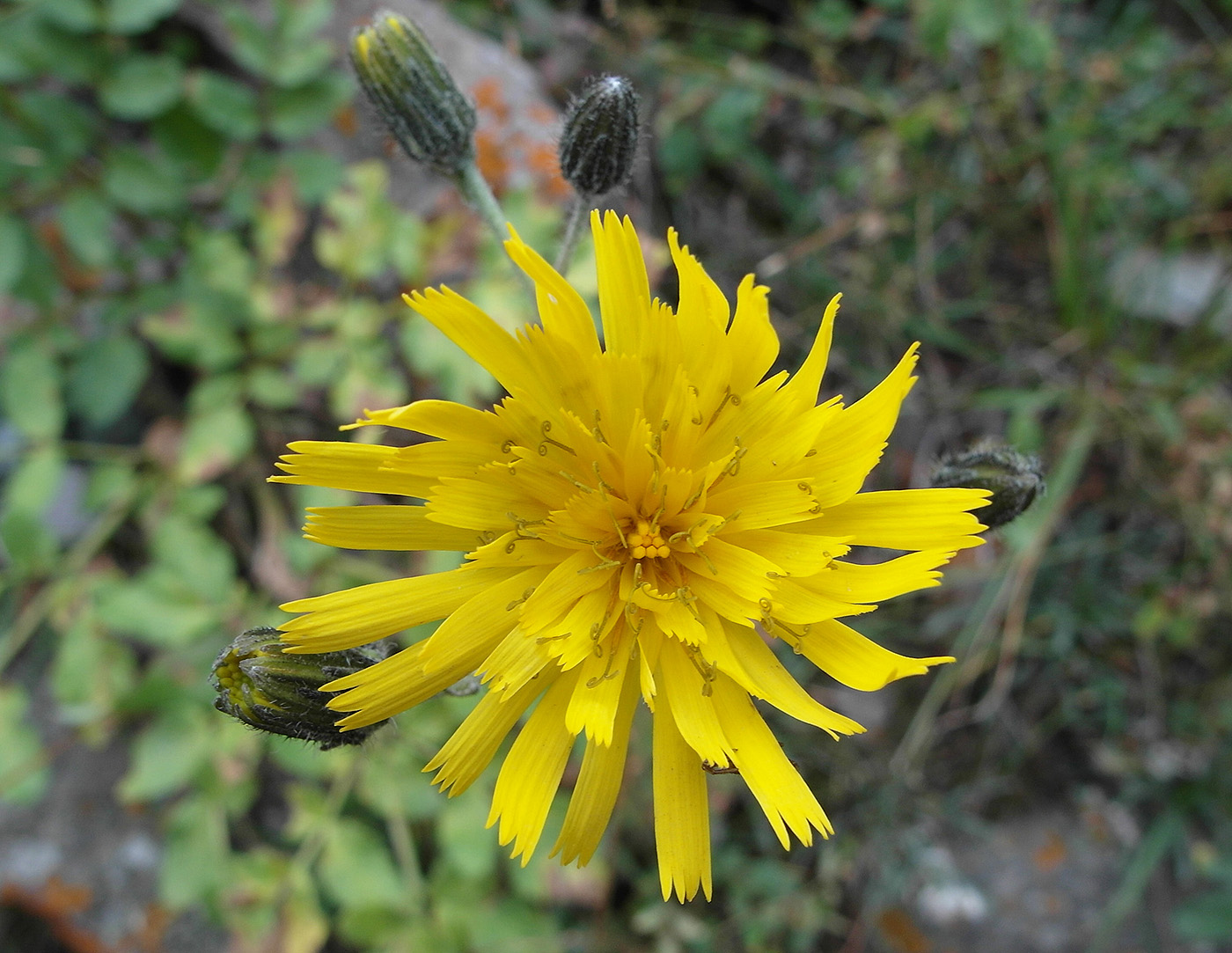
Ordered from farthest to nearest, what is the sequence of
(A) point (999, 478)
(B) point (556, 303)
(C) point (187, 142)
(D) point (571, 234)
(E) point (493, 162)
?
1. (E) point (493, 162)
2. (C) point (187, 142)
3. (D) point (571, 234)
4. (A) point (999, 478)
5. (B) point (556, 303)

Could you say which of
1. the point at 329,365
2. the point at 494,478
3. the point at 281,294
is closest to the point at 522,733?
the point at 494,478

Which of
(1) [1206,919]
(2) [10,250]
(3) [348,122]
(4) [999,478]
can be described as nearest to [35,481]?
(2) [10,250]

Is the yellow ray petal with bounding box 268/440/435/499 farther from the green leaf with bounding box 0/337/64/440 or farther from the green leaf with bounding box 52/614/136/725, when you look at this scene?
the green leaf with bounding box 0/337/64/440

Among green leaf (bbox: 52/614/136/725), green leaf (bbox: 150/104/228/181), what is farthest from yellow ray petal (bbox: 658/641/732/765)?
green leaf (bbox: 150/104/228/181)

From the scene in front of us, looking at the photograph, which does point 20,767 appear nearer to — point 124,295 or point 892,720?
point 124,295

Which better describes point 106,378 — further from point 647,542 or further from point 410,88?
point 647,542
